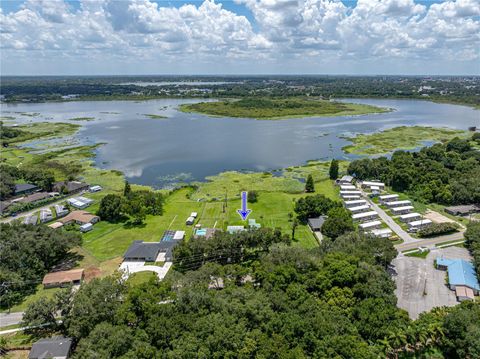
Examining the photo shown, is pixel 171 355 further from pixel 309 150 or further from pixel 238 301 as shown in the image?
pixel 309 150

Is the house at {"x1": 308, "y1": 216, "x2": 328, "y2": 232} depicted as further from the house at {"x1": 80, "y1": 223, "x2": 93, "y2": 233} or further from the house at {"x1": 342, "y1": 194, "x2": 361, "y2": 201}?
the house at {"x1": 80, "y1": 223, "x2": 93, "y2": 233}

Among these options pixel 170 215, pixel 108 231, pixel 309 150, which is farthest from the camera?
pixel 309 150

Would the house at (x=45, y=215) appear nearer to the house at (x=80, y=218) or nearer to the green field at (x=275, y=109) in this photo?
the house at (x=80, y=218)

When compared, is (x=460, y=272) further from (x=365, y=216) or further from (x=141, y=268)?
(x=141, y=268)

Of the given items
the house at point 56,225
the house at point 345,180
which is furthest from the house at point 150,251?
the house at point 345,180

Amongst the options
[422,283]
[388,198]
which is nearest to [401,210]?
[388,198]

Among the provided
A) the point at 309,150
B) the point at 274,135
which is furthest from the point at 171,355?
the point at 274,135
